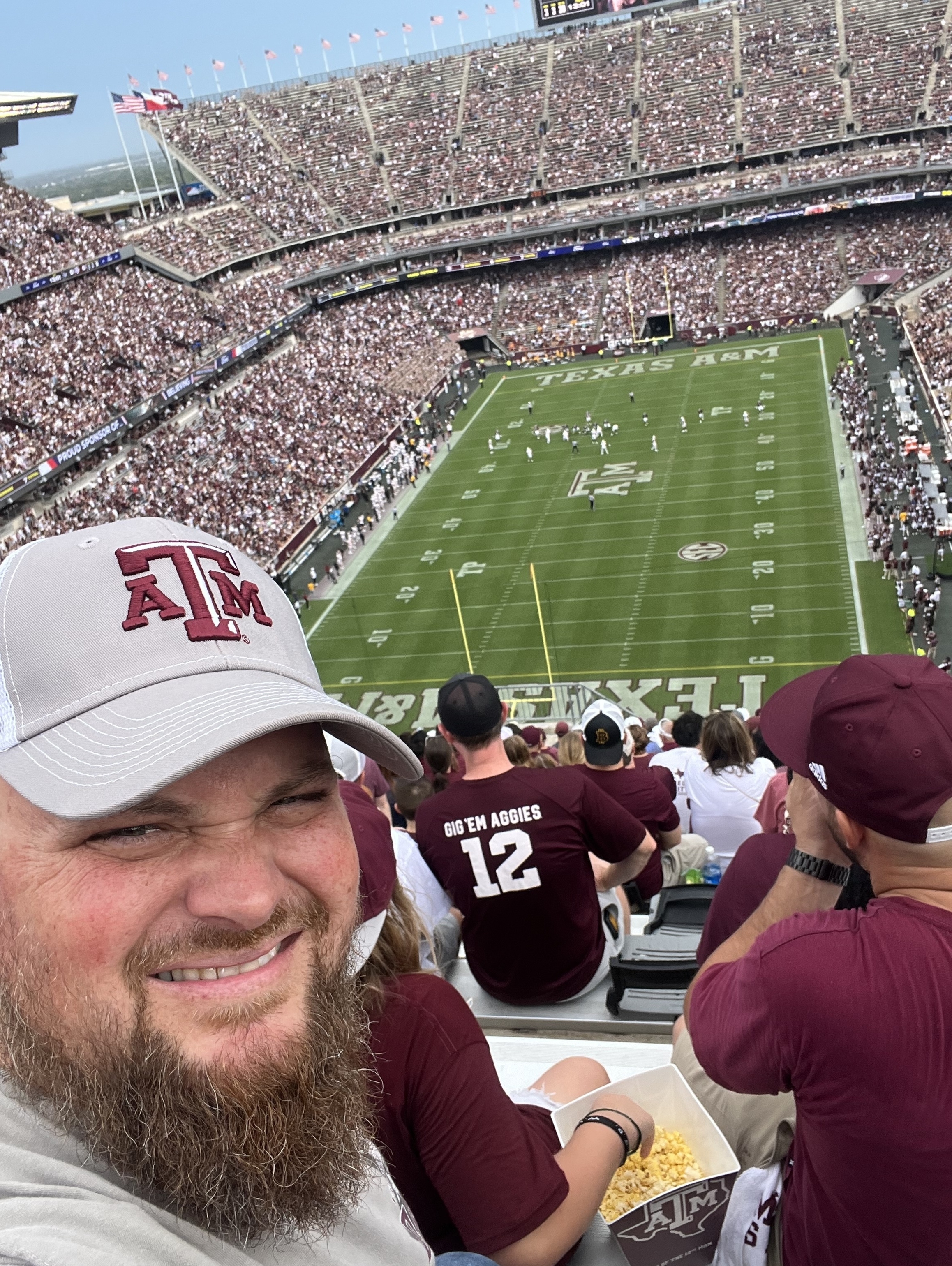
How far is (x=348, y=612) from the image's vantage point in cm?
2869

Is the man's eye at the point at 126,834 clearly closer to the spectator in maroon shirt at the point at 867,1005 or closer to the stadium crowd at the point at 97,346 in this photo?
the spectator in maroon shirt at the point at 867,1005

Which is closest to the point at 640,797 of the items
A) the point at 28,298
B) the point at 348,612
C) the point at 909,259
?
the point at 348,612

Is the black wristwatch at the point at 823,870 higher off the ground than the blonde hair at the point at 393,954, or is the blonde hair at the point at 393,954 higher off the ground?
the blonde hair at the point at 393,954

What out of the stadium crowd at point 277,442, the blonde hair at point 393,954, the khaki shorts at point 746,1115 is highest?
the blonde hair at point 393,954

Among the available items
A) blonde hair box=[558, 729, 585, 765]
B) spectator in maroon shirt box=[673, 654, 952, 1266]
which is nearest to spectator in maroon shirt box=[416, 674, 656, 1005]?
spectator in maroon shirt box=[673, 654, 952, 1266]

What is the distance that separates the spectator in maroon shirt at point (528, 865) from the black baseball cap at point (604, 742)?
65.0 inches

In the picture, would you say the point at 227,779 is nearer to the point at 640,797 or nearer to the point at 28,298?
the point at 640,797

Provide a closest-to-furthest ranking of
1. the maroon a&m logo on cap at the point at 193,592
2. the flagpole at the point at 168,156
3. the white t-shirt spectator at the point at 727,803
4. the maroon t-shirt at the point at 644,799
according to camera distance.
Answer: the maroon a&m logo on cap at the point at 193,592, the maroon t-shirt at the point at 644,799, the white t-shirt spectator at the point at 727,803, the flagpole at the point at 168,156

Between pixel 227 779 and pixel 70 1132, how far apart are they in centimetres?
47

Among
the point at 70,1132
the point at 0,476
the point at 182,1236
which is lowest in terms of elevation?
the point at 0,476

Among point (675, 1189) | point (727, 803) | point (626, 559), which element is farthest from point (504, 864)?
point (626, 559)

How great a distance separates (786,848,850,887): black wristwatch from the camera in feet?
8.11

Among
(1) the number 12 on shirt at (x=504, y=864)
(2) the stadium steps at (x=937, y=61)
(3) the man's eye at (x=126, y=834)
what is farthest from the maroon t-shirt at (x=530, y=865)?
(2) the stadium steps at (x=937, y=61)

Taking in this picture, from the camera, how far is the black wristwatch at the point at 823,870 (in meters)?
2.47
